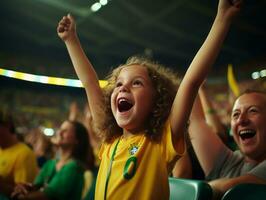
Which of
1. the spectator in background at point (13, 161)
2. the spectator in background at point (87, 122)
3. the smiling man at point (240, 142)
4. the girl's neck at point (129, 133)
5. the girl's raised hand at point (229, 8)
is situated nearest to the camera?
the girl's raised hand at point (229, 8)

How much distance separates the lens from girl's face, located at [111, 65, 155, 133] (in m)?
0.66

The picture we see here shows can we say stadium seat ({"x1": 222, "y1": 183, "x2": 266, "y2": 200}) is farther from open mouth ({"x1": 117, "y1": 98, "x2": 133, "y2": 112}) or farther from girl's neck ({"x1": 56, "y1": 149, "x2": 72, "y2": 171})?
girl's neck ({"x1": 56, "y1": 149, "x2": 72, "y2": 171})

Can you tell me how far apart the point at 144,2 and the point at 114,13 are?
0.33 m

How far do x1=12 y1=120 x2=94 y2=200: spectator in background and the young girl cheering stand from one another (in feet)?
1.82

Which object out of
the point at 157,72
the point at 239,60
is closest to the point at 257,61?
the point at 239,60

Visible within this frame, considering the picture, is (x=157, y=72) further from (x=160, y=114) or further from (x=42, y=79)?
(x=42, y=79)

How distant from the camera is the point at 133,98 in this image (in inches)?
26.0

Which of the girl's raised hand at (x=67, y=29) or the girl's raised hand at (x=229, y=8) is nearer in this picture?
the girl's raised hand at (x=229, y=8)

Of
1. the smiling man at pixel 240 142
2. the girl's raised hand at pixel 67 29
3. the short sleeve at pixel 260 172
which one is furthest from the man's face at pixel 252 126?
the girl's raised hand at pixel 67 29

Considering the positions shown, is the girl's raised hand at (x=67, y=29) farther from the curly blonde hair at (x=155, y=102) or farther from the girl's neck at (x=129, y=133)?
the girl's neck at (x=129, y=133)

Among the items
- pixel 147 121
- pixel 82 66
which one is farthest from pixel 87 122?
pixel 147 121

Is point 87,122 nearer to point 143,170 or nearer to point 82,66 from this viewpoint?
point 82,66

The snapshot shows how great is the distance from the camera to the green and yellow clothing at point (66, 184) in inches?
47.9

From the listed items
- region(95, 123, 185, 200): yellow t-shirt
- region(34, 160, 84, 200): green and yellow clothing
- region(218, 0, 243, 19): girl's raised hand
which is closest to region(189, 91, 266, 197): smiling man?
region(95, 123, 185, 200): yellow t-shirt
